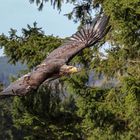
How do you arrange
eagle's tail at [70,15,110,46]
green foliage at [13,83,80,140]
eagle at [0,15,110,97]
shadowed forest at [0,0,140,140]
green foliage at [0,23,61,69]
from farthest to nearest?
green foliage at [13,83,80,140], green foliage at [0,23,61,69], shadowed forest at [0,0,140,140], eagle's tail at [70,15,110,46], eagle at [0,15,110,97]

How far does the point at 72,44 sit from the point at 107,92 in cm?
355

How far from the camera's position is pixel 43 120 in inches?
529

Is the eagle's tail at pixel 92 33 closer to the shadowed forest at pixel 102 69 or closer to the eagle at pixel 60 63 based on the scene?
the eagle at pixel 60 63

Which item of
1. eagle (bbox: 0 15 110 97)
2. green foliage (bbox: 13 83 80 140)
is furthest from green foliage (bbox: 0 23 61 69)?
eagle (bbox: 0 15 110 97)

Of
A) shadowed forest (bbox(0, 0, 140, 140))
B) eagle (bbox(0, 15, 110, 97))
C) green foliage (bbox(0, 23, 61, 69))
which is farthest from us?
green foliage (bbox(0, 23, 61, 69))

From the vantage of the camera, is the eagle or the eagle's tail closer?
the eagle

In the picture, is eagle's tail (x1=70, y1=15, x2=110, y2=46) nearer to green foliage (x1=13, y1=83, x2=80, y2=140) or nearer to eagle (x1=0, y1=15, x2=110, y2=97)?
eagle (x1=0, y1=15, x2=110, y2=97)

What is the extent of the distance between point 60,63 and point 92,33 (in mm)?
831

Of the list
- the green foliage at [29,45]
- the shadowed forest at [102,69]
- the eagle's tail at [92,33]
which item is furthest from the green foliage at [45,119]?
the eagle's tail at [92,33]

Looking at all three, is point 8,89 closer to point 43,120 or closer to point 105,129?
point 105,129

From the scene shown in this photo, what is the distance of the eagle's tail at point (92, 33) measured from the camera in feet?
25.9

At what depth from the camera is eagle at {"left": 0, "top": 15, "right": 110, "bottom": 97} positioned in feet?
21.7

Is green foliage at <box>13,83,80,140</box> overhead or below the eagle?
below

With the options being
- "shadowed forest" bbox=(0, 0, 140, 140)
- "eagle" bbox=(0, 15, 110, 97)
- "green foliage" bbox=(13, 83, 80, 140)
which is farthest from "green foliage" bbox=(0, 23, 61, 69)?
"eagle" bbox=(0, 15, 110, 97)
